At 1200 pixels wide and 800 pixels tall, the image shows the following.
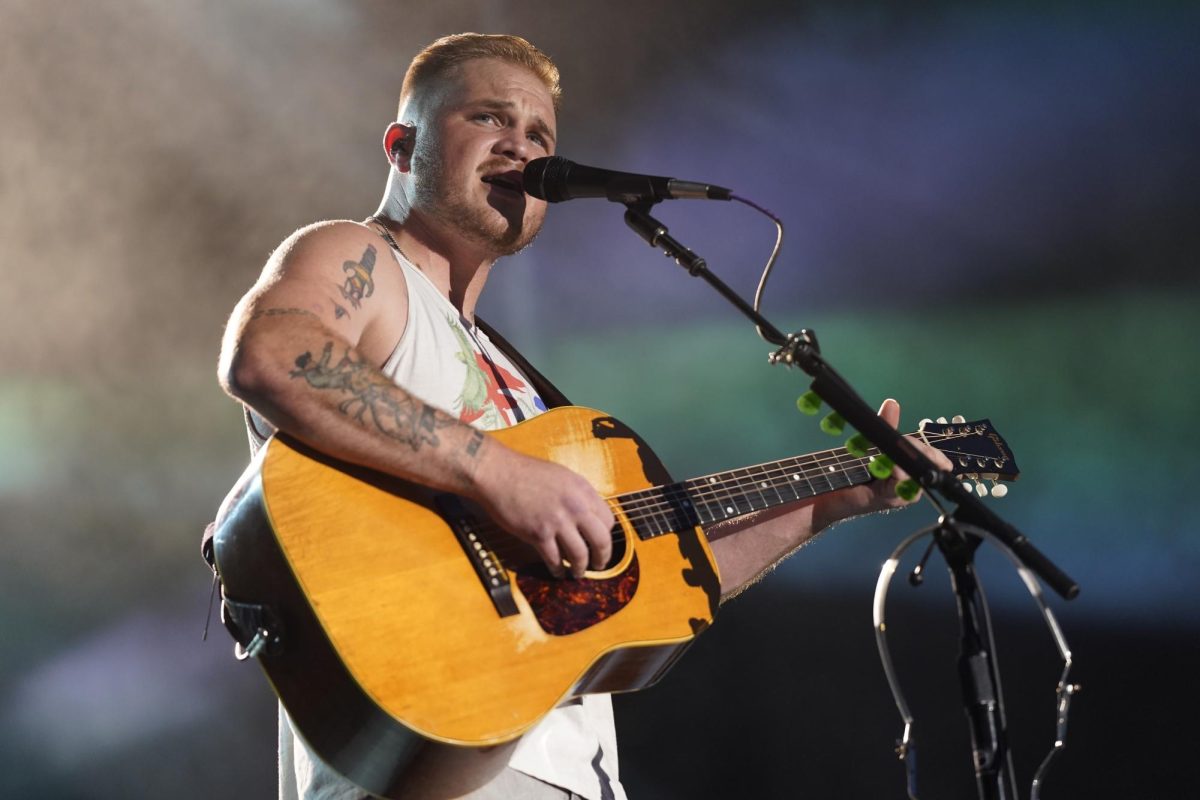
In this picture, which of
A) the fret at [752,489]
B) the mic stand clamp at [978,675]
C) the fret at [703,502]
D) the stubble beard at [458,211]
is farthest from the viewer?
the stubble beard at [458,211]

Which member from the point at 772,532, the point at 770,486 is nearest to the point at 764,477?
the point at 770,486

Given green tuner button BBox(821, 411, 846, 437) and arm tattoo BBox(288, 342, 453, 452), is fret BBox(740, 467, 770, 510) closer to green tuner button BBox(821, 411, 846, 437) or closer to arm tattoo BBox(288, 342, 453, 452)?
green tuner button BBox(821, 411, 846, 437)

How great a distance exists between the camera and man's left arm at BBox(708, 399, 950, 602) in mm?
2615

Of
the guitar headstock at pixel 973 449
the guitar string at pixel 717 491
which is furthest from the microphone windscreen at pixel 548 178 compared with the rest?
the guitar headstock at pixel 973 449

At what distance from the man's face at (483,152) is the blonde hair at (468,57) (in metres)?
0.04

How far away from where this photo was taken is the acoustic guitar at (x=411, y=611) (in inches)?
63.2

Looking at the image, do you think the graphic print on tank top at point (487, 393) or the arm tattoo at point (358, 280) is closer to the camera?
the arm tattoo at point (358, 280)

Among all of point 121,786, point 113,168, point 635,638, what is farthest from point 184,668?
point 635,638

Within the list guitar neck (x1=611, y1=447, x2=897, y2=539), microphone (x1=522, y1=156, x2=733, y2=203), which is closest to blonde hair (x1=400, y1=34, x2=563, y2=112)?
microphone (x1=522, y1=156, x2=733, y2=203)

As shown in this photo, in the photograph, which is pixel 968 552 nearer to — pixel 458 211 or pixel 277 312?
pixel 277 312

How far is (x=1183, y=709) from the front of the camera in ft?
11.3

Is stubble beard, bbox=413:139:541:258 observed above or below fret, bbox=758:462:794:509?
above

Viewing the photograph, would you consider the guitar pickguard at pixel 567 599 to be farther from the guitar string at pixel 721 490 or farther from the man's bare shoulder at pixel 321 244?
the man's bare shoulder at pixel 321 244

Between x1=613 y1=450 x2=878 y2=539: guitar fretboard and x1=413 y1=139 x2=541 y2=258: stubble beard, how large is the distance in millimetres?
857
